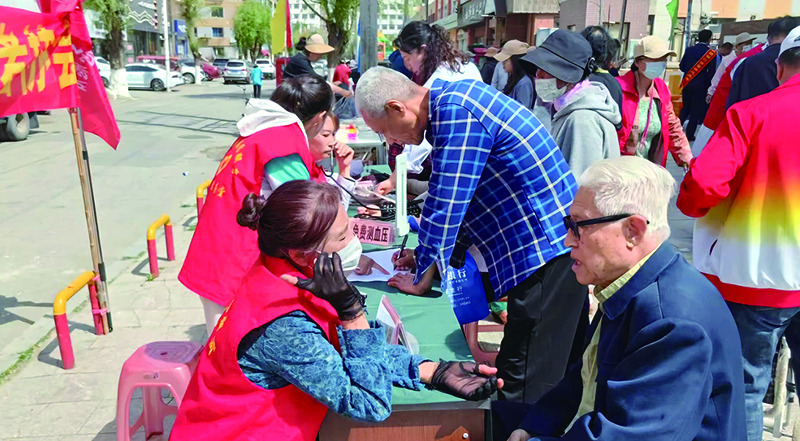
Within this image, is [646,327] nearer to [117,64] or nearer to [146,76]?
[117,64]

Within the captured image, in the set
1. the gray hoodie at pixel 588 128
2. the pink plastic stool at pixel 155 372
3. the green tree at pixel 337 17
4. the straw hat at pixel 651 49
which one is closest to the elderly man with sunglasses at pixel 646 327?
the pink plastic stool at pixel 155 372

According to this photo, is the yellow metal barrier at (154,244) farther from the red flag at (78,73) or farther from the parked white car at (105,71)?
the parked white car at (105,71)

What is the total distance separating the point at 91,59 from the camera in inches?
151

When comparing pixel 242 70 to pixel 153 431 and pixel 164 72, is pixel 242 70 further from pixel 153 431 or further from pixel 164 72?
pixel 153 431

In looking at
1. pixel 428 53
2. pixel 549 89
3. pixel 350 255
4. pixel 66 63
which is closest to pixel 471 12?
pixel 428 53

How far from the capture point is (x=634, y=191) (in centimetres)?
155

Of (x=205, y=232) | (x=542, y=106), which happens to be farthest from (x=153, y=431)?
(x=542, y=106)

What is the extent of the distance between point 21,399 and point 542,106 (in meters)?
4.00

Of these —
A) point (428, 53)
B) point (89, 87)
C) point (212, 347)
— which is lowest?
point (212, 347)

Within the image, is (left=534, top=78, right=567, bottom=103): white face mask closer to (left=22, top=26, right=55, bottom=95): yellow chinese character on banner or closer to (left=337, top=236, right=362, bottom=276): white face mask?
(left=337, top=236, right=362, bottom=276): white face mask

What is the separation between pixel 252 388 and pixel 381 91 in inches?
47.1

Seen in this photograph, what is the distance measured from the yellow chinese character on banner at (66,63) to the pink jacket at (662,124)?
3.45 m

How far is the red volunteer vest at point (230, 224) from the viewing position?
2.54m

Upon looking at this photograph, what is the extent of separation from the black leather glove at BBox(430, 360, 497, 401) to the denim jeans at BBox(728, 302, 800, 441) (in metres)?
1.21
